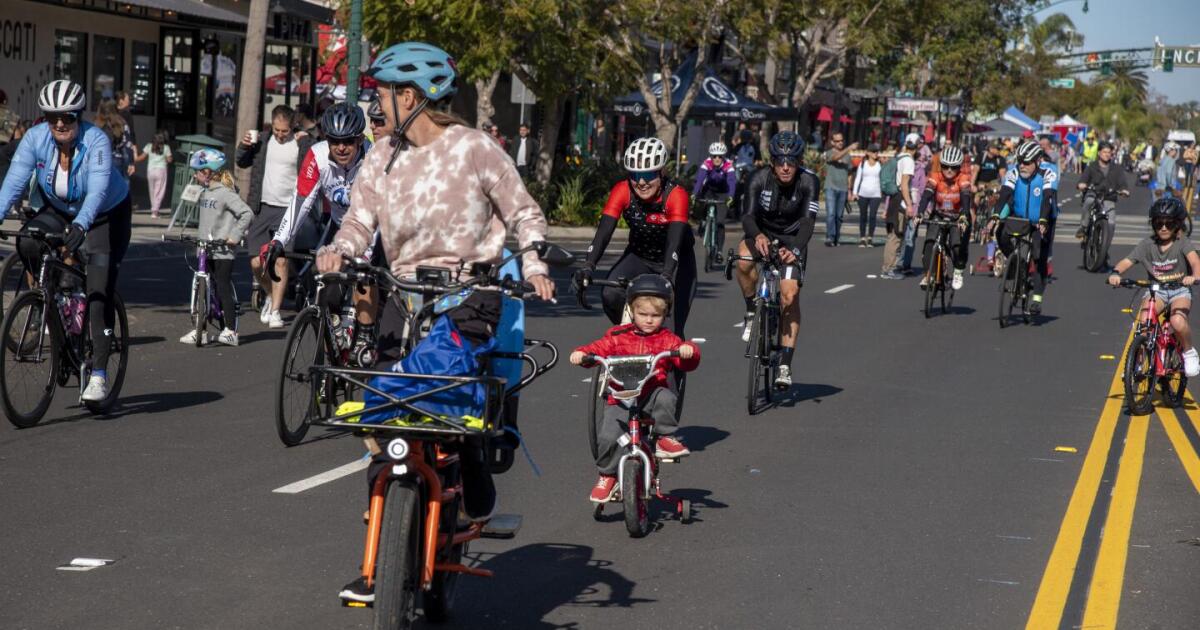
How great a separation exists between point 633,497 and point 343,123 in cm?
443

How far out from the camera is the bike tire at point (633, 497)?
24.2ft

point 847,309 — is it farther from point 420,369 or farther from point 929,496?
point 420,369

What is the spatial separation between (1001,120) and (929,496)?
7499 centimetres

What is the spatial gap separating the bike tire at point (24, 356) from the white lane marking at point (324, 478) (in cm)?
188

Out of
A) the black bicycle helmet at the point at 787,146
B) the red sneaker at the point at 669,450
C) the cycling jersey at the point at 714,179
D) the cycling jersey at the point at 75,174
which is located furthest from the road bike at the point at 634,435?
the cycling jersey at the point at 714,179

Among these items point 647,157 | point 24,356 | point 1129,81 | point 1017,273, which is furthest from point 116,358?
point 1129,81

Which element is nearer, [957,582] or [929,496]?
[957,582]

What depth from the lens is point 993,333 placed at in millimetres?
17188

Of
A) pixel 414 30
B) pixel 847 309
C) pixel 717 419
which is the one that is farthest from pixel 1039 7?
pixel 717 419

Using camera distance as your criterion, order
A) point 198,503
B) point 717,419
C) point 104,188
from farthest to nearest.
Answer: point 717,419
point 104,188
point 198,503

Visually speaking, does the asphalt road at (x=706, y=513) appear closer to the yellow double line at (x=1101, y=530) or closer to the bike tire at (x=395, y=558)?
the yellow double line at (x=1101, y=530)

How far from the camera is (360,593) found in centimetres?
498

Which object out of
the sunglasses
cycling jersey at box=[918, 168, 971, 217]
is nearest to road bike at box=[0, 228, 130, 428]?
the sunglasses

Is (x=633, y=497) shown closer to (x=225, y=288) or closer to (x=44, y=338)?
(x=44, y=338)
